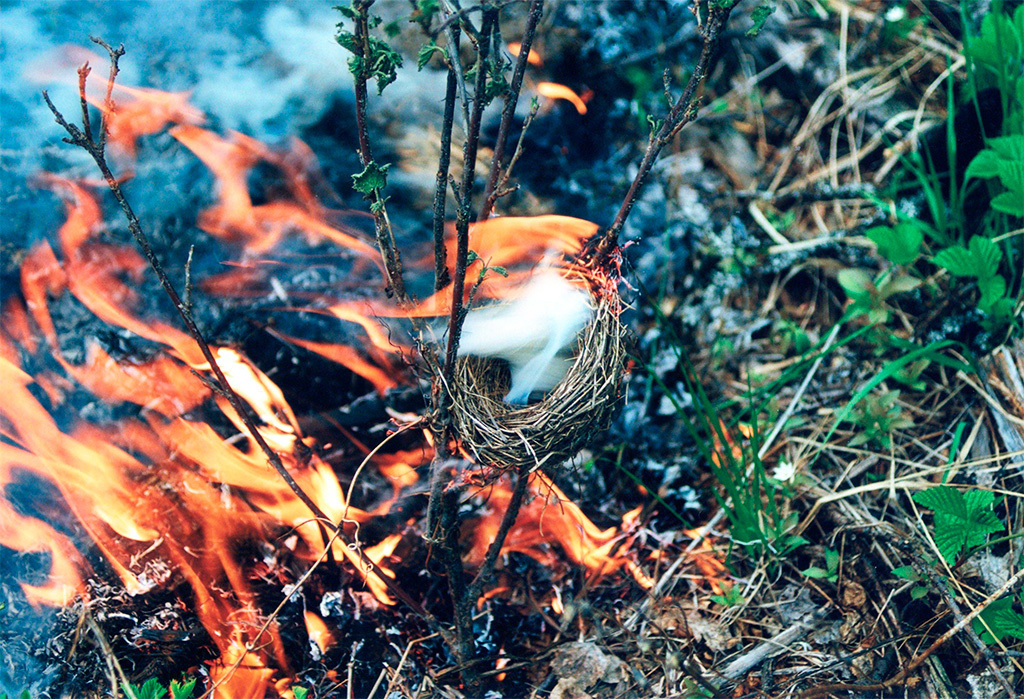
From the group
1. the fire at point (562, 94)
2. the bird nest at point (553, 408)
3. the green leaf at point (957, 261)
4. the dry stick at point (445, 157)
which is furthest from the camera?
the fire at point (562, 94)

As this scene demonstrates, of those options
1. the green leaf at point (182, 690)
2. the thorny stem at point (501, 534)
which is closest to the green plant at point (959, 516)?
the thorny stem at point (501, 534)

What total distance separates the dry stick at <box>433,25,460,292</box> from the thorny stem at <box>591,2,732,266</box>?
418mm

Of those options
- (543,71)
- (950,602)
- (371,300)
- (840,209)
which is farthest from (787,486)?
(543,71)

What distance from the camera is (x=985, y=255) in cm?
214

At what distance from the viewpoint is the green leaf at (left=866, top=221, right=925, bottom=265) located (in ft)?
7.59

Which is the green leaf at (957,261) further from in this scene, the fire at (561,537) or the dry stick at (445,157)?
the dry stick at (445,157)

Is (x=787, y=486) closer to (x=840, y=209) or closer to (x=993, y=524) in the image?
(x=993, y=524)

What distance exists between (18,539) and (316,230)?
146cm

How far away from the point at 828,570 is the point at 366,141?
72.6 inches

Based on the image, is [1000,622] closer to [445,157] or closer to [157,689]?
[445,157]

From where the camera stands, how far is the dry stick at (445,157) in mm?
1305

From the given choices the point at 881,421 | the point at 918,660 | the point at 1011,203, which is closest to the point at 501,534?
the point at 918,660

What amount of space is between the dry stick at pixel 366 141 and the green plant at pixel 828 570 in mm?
1483

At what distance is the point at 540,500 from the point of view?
2271mm
